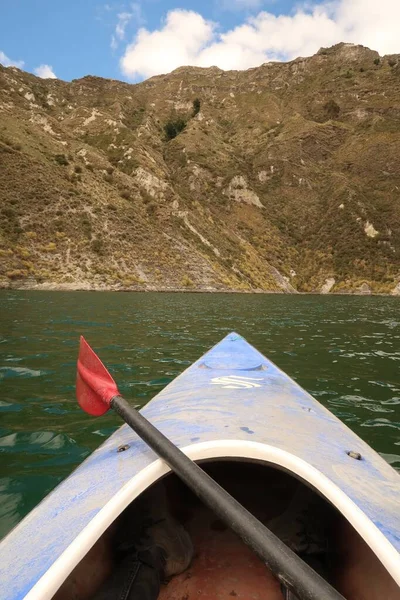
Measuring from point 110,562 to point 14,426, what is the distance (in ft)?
9.39

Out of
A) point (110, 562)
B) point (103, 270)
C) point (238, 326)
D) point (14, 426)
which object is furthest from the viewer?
point (103, 270)

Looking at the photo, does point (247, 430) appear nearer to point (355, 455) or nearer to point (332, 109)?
point (355, 455)

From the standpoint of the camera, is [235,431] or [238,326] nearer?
[235,431]

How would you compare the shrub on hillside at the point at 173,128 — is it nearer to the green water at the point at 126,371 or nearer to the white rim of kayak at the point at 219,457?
the green water at the point at 126,371

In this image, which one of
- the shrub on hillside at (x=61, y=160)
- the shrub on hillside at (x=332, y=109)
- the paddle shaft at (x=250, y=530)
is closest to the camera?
the paddle shaft at (x=250, y=530)

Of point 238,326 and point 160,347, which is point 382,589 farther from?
point 238,326

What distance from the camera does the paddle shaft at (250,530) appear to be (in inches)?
46.1

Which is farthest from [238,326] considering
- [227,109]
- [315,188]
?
[227,109]

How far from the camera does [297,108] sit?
98.5 m

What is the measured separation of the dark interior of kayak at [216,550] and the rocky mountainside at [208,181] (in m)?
31.8

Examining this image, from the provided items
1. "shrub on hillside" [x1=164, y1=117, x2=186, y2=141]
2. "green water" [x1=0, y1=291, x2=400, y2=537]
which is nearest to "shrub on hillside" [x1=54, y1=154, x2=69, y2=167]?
"green water" [x1=0, y1=291, x2=400, y2=537]

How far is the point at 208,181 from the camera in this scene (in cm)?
6681

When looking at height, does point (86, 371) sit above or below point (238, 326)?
above

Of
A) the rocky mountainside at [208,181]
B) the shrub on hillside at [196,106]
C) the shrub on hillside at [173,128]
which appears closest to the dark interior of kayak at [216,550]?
the rocky mountainside at [208,181]
